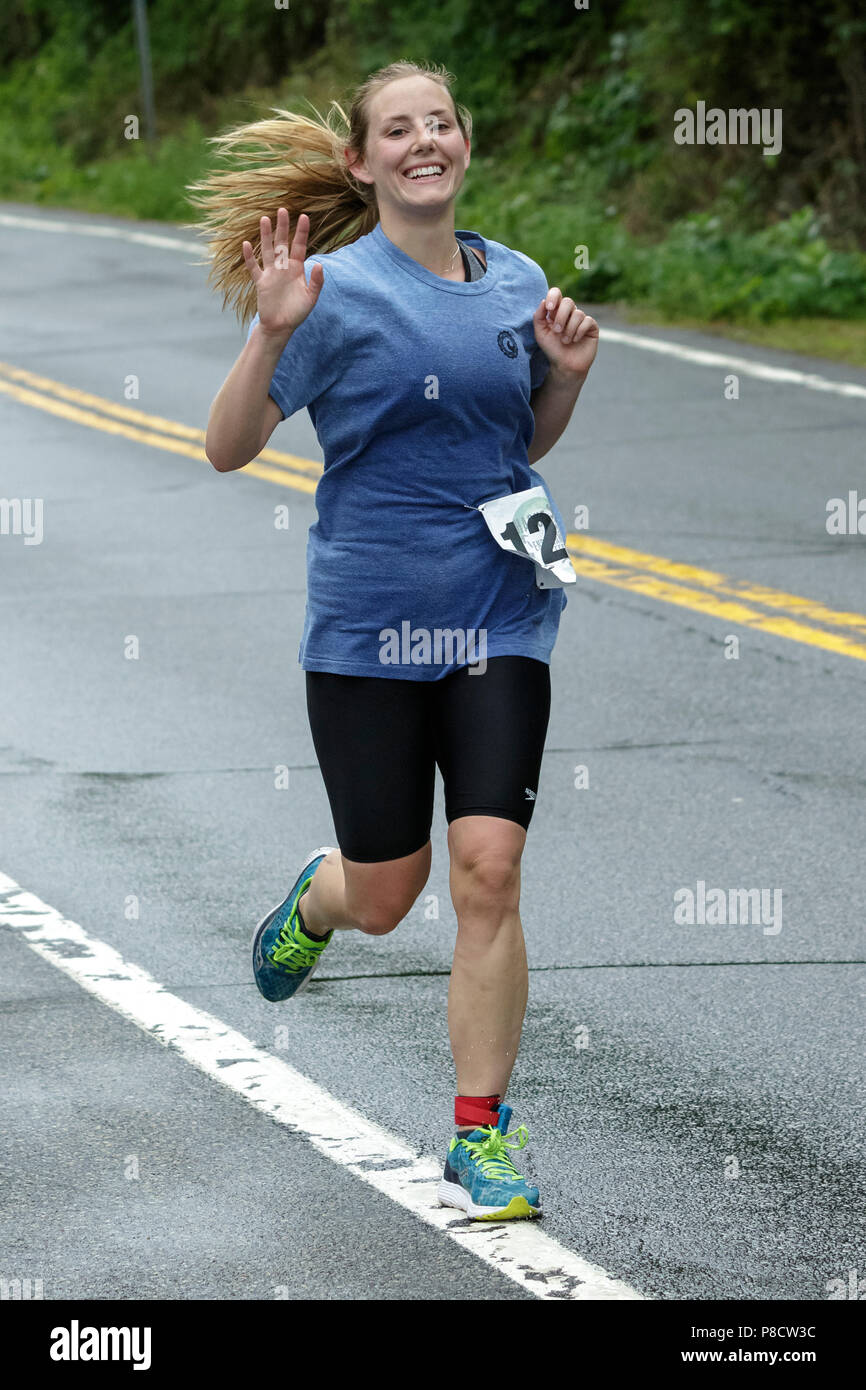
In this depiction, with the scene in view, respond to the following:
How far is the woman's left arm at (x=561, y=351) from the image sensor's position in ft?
15.3

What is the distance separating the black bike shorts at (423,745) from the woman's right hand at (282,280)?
711mm

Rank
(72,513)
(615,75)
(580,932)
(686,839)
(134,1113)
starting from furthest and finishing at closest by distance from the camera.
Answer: (615,75), (72,513), (686,839), (580,932), (134,1113)

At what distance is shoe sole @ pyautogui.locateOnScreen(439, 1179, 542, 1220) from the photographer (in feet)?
14.2

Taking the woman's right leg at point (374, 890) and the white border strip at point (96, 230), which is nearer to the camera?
the woman's right leg at point (374, 890)

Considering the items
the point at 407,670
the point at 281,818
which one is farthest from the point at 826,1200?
the point at 281,818

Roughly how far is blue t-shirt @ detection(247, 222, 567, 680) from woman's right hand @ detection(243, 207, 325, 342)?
8 centimetres

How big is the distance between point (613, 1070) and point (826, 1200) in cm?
78

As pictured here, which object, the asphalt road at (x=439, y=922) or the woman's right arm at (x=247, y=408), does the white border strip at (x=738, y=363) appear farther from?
the woman's right arm at (x=247, y=408)

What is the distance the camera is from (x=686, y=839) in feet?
21.8

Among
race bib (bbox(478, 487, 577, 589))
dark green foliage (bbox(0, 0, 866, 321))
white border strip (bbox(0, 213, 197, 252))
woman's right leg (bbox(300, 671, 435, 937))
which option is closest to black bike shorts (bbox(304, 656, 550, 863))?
woman's right leg (bbox(300, 671, 435, 937))

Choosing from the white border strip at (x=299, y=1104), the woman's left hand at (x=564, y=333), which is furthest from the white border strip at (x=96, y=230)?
the woman's left hand at (x=564, y=333)
